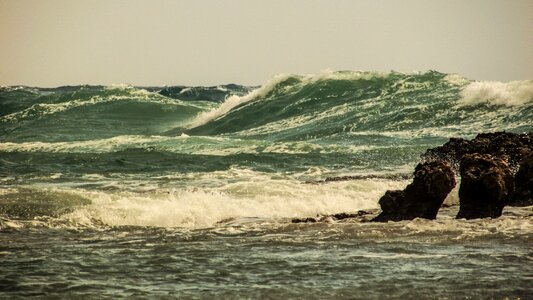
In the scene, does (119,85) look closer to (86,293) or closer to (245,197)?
(245,197)

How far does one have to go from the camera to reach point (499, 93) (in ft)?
103

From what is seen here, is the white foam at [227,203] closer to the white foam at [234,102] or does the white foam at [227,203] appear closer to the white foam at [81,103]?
the white foam at [234,102]

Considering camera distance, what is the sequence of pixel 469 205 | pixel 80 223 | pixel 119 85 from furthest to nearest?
pixel 119 85 < pixel 80 223 < pixel 469 205

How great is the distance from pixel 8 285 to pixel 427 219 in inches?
194

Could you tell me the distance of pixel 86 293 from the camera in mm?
5969

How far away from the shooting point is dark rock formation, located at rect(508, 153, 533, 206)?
33.0ft

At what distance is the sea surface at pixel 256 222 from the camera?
6.20m

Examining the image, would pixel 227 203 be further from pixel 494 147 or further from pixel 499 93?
pixel 499 93

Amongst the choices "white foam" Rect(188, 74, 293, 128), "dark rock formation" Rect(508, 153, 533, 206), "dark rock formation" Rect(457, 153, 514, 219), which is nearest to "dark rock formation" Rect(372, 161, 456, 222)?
"dark rock formation" Rect(457, 153, 514, 219)

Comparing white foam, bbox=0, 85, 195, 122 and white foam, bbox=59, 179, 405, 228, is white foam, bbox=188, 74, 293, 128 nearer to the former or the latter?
white foam, bbox=0, 85, 195, 122

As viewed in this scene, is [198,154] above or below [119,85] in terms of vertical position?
below

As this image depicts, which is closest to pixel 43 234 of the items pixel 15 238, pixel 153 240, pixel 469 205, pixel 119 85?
pixel 15 238

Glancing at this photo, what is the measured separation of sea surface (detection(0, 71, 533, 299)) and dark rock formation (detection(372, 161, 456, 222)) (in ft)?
0.89

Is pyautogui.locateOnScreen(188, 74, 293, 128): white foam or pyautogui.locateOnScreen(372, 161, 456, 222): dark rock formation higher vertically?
pyautogui.locateOnScreen(188, 74, 293, 128): white foam
